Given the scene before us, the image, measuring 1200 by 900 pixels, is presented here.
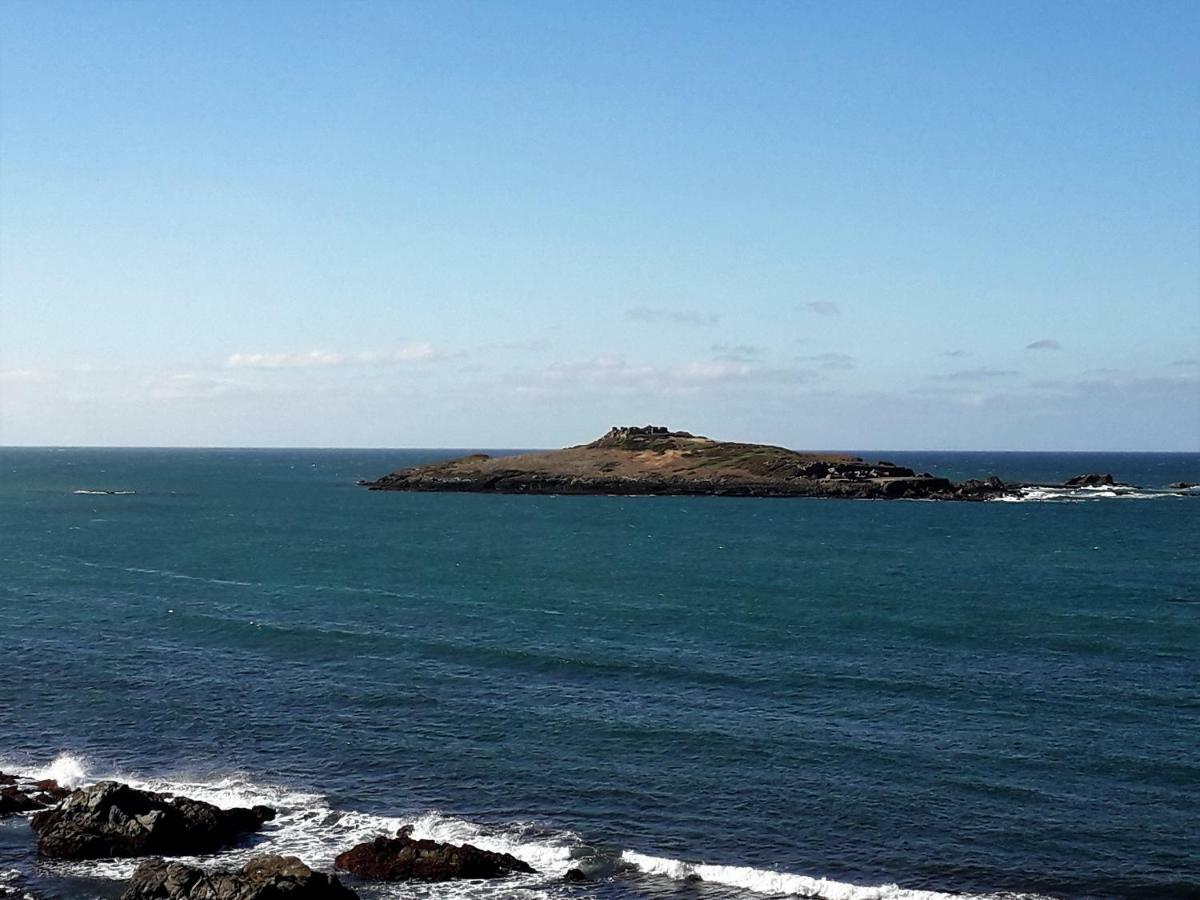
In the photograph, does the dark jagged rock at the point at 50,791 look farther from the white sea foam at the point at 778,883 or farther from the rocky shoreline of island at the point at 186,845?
the white sea foam at the point at 778,883

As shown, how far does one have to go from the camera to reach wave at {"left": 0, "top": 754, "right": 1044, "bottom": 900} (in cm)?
3062

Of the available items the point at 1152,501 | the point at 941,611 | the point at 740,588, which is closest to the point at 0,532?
the point at 740,588

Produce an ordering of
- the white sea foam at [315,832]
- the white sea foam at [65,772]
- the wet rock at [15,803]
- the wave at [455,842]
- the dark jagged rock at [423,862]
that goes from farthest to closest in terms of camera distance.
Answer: the white sea foam at [65,772] → the wet rock at [15,803] → the white sea foam at [315,832] → the dark jagged rock at [423,862] → the wave at [455,842]

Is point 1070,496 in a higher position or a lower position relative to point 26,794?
higher

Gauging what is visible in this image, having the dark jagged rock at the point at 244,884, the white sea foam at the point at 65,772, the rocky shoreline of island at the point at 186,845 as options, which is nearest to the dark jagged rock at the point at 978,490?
→ the white sea foam at the point at 65,772

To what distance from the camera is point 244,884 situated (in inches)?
1086

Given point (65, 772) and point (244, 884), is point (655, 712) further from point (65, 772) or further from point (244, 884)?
point (244, 884)

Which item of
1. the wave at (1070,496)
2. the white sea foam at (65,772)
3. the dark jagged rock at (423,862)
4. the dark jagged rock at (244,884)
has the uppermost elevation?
the wave at (1070,496)

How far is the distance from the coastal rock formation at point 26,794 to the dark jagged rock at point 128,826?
179 cm

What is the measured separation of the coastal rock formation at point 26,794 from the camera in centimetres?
3638

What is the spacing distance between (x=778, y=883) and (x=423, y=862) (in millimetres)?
10060

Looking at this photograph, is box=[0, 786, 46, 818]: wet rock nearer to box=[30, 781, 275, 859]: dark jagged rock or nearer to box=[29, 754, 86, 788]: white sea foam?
box=[30, 781, 275, 859]: dark jagged rock

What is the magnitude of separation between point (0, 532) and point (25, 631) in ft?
242

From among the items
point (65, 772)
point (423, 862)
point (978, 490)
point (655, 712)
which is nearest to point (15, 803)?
point (65, 772)
